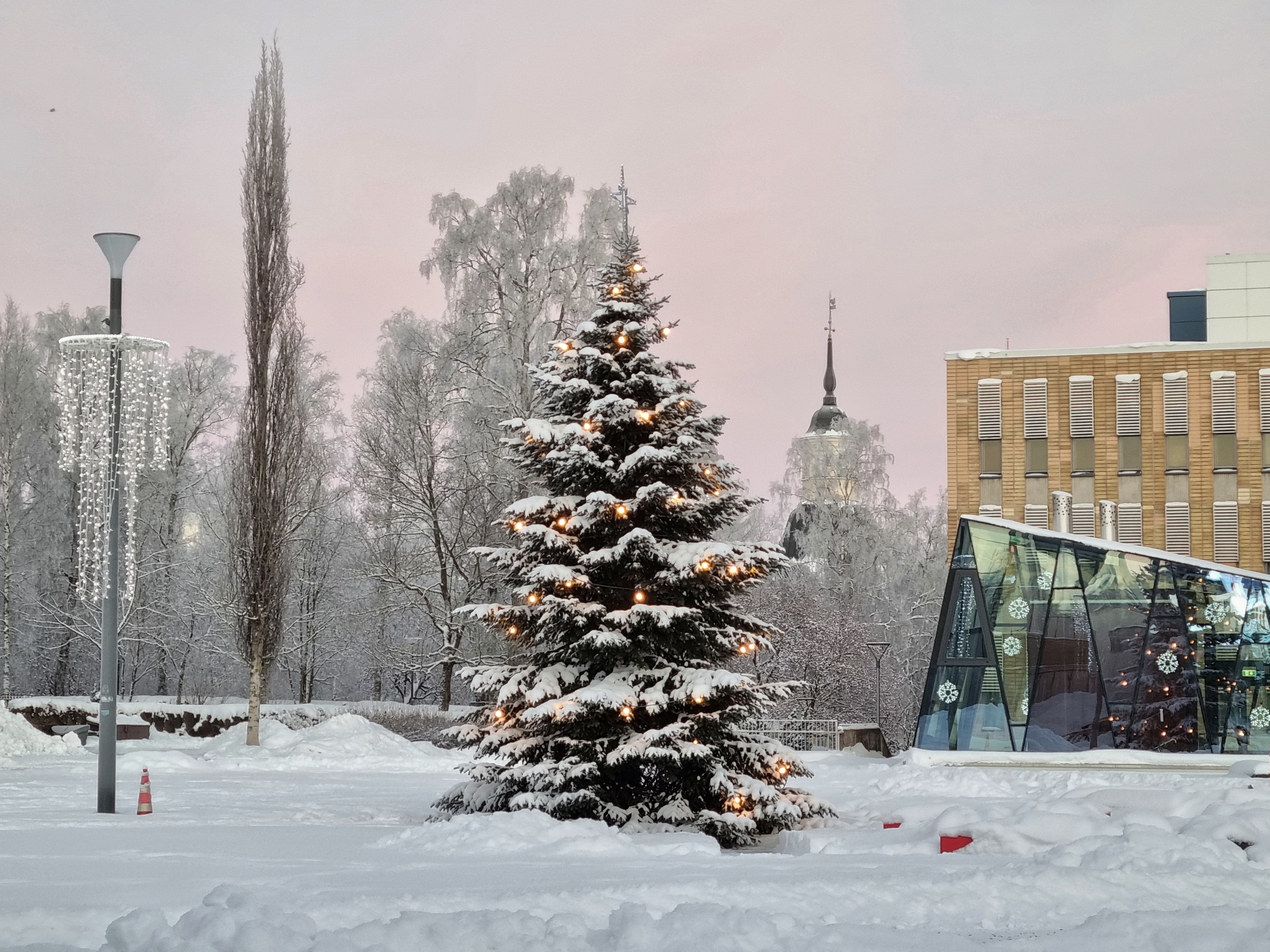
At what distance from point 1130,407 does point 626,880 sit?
34.9 metres

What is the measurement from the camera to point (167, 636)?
4653 centimetres

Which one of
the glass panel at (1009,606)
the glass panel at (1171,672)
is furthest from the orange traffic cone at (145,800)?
the glass panel at (1171,672)

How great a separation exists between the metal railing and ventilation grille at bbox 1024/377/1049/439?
480 inches

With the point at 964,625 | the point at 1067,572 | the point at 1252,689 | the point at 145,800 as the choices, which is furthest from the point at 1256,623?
the point at 145,800

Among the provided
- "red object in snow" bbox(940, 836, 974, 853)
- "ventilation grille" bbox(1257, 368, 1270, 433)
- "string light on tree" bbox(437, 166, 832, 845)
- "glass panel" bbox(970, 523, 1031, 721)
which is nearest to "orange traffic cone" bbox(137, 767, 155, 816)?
"string light on tree" bbox(437, 166, 832, 845)

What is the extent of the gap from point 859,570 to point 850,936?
143 feet

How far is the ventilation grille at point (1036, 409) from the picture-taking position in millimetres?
41781

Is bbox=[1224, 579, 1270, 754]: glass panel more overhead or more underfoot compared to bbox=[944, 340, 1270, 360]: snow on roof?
more underfoot

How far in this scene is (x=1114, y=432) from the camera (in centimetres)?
4162

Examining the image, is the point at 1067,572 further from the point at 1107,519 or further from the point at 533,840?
the point at 533,840

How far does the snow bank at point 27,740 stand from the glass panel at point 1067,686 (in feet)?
66.5

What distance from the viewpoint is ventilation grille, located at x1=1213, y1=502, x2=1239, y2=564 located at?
40.9m

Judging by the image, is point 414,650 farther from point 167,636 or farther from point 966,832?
point 966,832

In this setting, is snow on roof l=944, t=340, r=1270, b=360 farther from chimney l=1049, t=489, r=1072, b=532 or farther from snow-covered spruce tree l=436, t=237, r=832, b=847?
snow-covered spruce tree l=436, t=237, r=832, b=847
